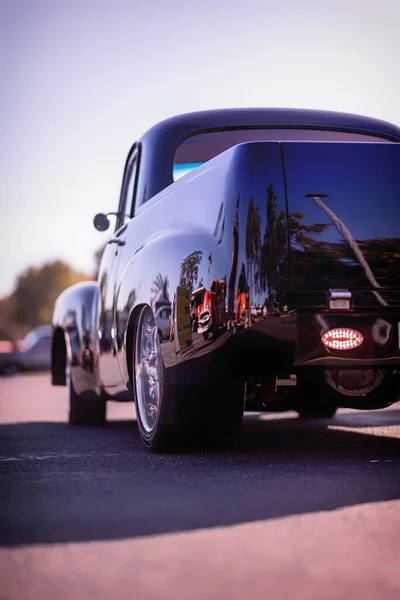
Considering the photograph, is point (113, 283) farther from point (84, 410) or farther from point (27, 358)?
point (27, 358)

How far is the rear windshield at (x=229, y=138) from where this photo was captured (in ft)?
22.4

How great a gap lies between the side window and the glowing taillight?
9.22 ft

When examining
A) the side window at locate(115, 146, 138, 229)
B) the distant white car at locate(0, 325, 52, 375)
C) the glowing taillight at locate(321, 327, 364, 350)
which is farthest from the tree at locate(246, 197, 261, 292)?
the distant white car at locate(0, 325, 52, 375)

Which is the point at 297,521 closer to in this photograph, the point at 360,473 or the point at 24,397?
the point at 360,473

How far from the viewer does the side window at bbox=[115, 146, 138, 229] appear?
7.42 metres

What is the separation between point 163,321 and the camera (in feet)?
18.6

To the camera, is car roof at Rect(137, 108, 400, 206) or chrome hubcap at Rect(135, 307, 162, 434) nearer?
chrome hubcap at Rect(135, 307, 162, 434)

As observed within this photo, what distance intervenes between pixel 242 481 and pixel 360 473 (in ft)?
2.05

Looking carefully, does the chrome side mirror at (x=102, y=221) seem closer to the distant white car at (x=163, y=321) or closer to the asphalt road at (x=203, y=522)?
the asphalt road at (x=203, y=522)

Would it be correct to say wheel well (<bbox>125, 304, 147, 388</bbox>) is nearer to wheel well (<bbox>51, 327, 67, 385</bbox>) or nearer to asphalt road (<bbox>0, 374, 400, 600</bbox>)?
asphalt road (<bbox>0, 374, 400, 600</bbox>)

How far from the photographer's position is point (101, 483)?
4742mm

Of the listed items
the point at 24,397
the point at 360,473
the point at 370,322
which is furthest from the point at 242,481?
the point at 24,397

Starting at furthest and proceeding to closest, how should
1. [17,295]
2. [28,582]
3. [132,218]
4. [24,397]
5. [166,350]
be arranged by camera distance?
1. [17,295]
2. [24,397]
3. [132,218]
4. [166,350]
5. [28,582]

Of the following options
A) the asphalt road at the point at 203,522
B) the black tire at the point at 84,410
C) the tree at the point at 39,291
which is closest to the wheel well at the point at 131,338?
the asphalt road at the point at 203,522
